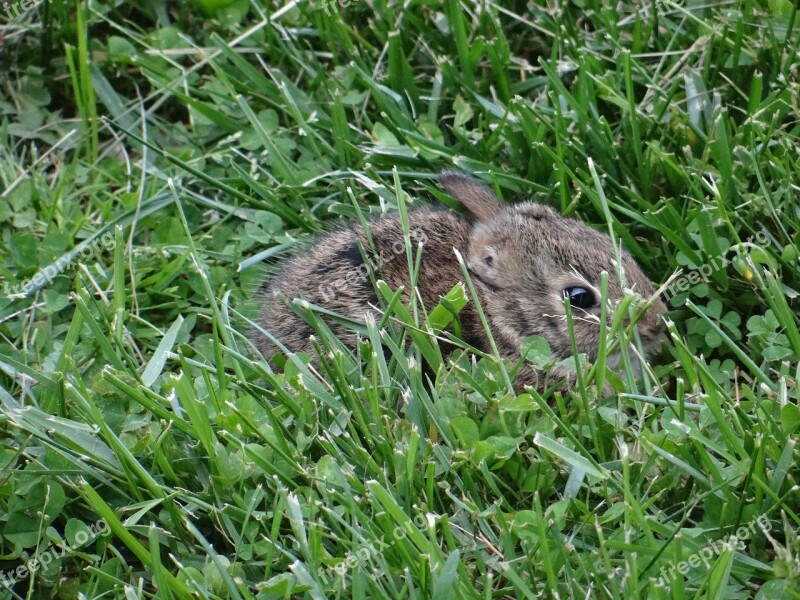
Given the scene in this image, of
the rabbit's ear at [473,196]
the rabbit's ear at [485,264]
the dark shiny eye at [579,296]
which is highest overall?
the rabbit's ear at [473,196]

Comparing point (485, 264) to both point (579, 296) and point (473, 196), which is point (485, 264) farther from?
point (579, 296)

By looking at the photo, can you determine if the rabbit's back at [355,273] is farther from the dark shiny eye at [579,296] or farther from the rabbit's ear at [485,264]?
the dark shiny eye at [579,296]

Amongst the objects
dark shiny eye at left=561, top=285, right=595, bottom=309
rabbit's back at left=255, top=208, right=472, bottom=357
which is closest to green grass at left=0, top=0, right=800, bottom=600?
rabbit's back at left=255, top=208, right=472, bottom=357

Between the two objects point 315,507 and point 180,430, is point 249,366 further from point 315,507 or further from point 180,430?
point 315,507

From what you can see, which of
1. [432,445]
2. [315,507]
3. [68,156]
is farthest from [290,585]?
[68,156]

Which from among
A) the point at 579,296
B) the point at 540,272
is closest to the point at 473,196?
the point at 540,272

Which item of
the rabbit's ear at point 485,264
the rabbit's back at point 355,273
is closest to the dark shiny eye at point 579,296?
the rabbit's ear at point 485,264

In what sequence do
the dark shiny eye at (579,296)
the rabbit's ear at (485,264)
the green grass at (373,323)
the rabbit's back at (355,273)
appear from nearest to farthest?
the green grass at (373,323) → the rabbit's back at (355,273) → the dark shiny eye at (579,296) → the rabbit's ear at (485,264)

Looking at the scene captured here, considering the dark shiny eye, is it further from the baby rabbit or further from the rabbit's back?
the rabbit's back
